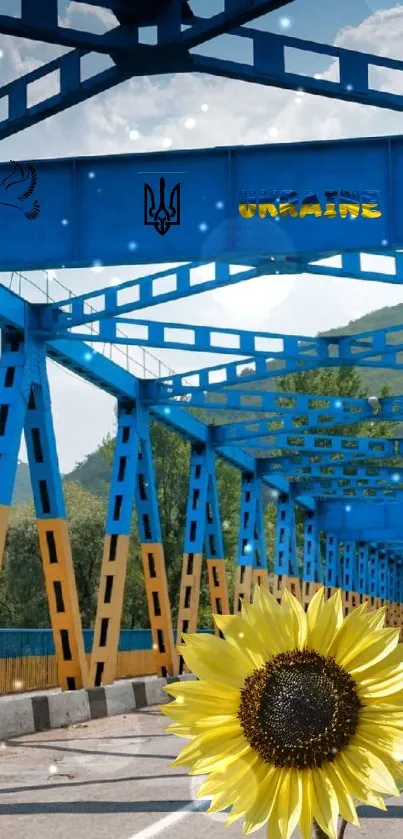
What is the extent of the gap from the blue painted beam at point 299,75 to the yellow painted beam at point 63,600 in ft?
38.6

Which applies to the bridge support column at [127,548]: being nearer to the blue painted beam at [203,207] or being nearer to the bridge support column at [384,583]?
the blue painted beam at [203,207]

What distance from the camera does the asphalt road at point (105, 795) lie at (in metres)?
8.18

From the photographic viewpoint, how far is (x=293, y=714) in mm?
1084

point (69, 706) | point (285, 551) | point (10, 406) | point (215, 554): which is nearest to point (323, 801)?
point (10, 406)

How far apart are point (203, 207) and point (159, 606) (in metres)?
13.3

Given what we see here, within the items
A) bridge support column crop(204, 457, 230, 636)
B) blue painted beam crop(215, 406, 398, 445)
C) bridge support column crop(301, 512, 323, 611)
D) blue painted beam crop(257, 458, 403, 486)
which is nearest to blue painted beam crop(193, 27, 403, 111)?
blue painted beam crop(215, 406, 398, 445)

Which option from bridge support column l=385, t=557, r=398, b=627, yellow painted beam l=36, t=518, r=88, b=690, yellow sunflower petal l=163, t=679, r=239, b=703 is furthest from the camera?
bridge support column l=385, t=557, r=398, b=627

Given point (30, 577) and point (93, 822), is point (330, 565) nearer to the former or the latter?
point (30, 577)

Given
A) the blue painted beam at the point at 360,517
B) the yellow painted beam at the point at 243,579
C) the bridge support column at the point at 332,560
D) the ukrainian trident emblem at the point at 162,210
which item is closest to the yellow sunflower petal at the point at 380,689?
the ukrainian trident emblem at the point at 162,210

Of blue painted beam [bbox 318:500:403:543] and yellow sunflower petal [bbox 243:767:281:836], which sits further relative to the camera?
blue painted beam [bbox 318:500:403:543]

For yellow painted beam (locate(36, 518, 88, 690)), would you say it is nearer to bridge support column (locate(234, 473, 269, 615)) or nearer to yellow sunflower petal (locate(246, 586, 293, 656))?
bridge support column (locate(234, 473, 269, 615))

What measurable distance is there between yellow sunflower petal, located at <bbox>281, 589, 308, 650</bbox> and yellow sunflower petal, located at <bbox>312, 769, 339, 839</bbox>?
0.14 m

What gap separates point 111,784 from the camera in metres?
11.0

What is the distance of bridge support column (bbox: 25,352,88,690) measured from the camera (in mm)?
19438
